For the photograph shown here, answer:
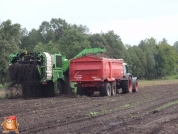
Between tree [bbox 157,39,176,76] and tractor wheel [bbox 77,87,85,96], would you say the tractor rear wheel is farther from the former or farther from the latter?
tree [bbox 157,39,176,76]

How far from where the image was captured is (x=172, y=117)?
12.8 metres

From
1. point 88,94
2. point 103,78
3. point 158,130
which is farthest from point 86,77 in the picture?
point 158,130

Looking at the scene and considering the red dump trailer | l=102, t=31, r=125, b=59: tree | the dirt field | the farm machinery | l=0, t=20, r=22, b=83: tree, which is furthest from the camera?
l=102, t=31, r=125, b=59: tree

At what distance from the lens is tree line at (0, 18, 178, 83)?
181 ft

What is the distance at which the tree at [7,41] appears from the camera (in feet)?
115

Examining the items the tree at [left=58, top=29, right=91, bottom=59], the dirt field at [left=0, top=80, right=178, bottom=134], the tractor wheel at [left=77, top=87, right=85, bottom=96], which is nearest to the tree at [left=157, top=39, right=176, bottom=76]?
the tree at [left=58, top=29, right=91, bottom=59]

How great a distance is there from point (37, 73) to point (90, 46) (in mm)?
40530

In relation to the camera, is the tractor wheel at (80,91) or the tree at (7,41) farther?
the tree at (7,41)

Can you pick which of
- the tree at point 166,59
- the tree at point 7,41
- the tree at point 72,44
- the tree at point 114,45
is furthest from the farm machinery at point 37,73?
the tree at point 166,59

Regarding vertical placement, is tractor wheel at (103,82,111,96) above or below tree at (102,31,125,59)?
below

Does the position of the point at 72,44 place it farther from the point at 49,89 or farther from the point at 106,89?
the point at 106,89

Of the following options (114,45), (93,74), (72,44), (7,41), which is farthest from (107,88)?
(114,45)

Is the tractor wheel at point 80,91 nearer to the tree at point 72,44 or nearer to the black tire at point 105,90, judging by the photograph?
the black tire at point 105,90

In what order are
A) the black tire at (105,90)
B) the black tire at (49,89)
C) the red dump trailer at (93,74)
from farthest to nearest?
the black tire at (49,89) < the black tire at (105,90) < the red dump trailer at (93,74)
